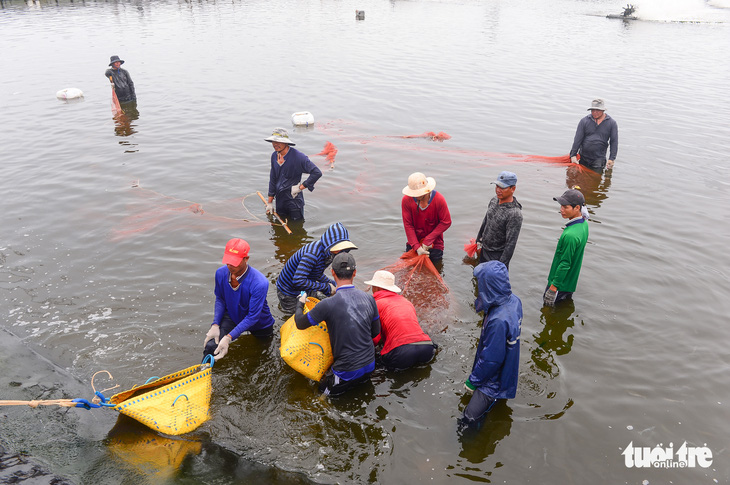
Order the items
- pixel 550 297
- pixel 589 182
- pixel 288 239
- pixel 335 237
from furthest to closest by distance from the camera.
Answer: pixel 589 182 < pixel 288 239 < pixel 550 297 < pixel 335 237

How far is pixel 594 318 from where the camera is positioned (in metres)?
6.80

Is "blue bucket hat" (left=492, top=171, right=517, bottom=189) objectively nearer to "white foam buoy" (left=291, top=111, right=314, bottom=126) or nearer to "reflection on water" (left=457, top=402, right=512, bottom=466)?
"reflection on water" (left=457, top=402, right=512, bottom=466)

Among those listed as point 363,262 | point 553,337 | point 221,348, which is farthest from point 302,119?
point 221,348

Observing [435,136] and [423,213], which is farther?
[435,136]

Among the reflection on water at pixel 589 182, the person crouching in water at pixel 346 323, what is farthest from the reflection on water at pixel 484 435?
the reflection on water at pixel 589 182

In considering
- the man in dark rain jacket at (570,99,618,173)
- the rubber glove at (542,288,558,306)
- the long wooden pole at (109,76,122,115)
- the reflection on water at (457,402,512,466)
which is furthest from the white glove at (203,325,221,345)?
the long wooden pole at (109,76,122,115)

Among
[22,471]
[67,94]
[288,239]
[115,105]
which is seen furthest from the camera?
[67,94]

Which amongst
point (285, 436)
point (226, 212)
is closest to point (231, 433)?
point (285, 436)

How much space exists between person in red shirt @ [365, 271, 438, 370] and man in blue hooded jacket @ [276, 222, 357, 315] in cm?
71

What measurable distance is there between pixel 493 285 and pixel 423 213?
319cm

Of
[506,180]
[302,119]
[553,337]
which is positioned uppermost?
[506,180]

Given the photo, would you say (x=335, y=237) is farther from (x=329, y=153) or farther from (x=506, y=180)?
(x=329, y=153)

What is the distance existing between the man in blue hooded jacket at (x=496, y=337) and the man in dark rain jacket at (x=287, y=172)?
487 cm

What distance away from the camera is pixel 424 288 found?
7.32 metres
